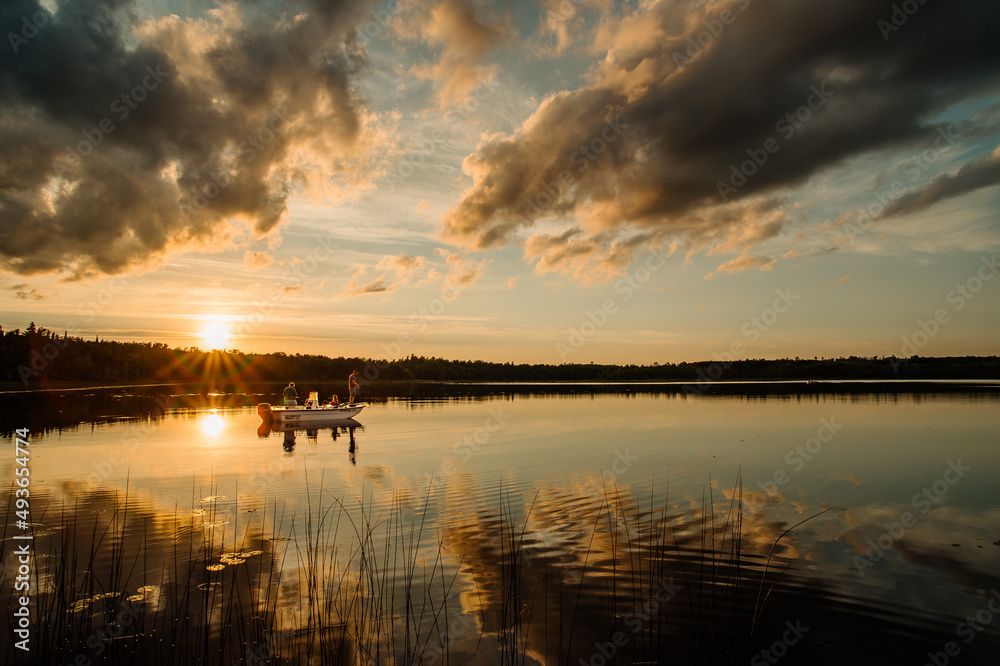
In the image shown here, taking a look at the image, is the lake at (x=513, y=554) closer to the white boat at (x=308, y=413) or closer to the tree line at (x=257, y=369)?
the white boat at (x=308, y=413)

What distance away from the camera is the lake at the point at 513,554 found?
6.72 meters

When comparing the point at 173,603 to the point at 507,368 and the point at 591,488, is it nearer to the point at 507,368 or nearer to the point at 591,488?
the point at 591,488

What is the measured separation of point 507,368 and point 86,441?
14763 cm

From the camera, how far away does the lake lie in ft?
22.1

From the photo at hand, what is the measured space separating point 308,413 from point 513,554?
2930cm

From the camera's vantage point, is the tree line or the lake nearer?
the lake

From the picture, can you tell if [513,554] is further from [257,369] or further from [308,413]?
[257,369]

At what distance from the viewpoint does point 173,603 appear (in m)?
7.34

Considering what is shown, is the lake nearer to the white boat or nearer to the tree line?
the white boat

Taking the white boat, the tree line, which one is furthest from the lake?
the tree line

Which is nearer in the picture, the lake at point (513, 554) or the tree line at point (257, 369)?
the lake at point (513, 554)

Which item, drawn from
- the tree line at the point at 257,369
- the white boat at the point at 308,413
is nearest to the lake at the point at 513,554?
the white boat at the point at 308,413

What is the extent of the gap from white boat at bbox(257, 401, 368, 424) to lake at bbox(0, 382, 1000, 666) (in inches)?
396

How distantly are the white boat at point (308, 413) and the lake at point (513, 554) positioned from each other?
396 inches
